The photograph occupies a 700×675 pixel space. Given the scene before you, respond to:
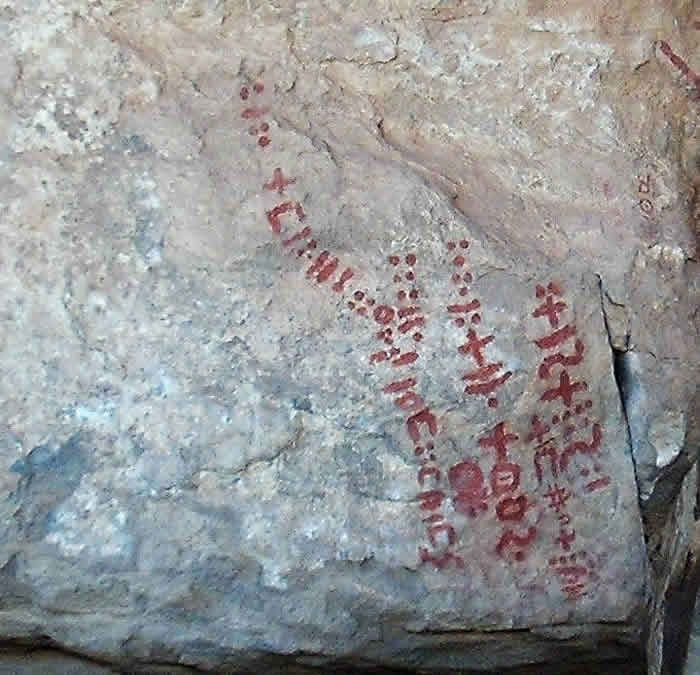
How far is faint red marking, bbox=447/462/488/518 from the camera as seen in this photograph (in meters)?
1.39

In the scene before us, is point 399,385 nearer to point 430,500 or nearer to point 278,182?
point 430,500

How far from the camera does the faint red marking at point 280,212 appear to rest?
1.37 metres

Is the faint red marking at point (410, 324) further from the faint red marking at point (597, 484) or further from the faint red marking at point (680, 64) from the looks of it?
the faint red marking at point (680, 64)

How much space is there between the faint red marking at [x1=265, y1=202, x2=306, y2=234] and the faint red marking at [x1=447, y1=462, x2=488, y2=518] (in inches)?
12.7

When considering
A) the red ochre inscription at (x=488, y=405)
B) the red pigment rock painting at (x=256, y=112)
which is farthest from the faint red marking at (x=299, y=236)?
the red pigment rock painting at (x=256, y=112)

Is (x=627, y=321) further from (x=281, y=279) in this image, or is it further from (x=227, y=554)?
(x=227, y=554)

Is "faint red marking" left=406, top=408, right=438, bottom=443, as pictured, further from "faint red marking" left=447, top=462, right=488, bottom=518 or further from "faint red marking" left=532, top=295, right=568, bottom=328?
"faint red marking" left=532, top=295, right=568, bottom=328

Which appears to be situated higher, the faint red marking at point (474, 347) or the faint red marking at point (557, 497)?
the faint red marking at point (474, 347)

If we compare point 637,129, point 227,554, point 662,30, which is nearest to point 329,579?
point 227,554

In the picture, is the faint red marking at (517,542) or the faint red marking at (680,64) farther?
the faint red marking at (680,64)

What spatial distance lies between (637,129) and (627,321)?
0.24 meters

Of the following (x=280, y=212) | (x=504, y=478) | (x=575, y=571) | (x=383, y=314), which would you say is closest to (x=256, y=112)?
(x=280, y=212)

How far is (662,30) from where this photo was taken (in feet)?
4.97

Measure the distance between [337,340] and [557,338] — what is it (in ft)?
0.82
